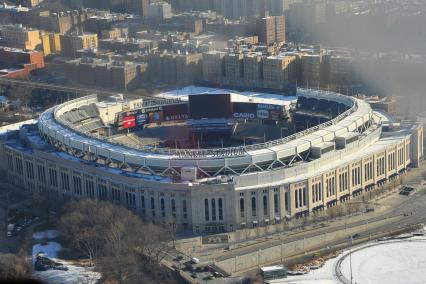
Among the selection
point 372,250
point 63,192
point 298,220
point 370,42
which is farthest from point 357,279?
point 370,42

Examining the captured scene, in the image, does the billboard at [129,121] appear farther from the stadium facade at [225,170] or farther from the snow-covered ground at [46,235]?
the snow-covered ground at [46,235]

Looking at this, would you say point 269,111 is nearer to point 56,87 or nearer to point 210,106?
point 210,106

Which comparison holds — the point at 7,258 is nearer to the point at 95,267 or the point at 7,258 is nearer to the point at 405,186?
the point at 95,267

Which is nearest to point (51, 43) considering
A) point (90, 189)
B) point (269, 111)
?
point (269, 111)

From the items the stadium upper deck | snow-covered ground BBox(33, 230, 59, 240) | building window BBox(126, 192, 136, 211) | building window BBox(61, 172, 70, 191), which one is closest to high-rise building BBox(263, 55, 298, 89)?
the stadium upper deck

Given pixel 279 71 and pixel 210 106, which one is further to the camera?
pixel 279 71

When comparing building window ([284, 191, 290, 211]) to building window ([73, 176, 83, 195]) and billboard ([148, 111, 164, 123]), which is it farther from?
billboard ([148, 111, 164, 123])
